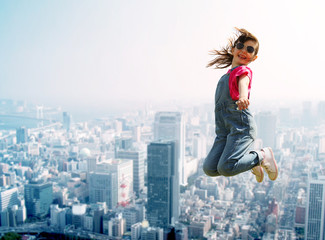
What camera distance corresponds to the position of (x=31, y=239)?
16.3ft

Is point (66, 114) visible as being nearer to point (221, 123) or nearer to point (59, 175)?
point (59, 175)

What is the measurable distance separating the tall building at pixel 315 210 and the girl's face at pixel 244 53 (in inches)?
175

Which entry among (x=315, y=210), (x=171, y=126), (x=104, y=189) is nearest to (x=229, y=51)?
(x=315, y=210)

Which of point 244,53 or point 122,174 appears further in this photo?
point 122,174

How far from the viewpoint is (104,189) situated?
6.75 metres

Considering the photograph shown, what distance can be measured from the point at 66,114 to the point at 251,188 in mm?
5650

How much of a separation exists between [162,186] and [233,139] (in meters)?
5.15

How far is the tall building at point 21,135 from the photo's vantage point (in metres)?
9.15

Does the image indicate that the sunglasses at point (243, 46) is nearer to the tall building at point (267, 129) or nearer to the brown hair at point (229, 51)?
the brown hair at point (229, 51)

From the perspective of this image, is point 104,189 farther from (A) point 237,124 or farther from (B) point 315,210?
(A) point 237,124

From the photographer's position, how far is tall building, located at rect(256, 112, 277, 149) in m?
6.74

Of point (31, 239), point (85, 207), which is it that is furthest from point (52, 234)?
point (85, 207)

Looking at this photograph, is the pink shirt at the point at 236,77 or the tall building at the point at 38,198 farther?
the tall building at the point at 38,198

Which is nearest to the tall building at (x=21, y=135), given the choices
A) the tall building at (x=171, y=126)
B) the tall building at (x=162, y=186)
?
the tall building at (x=171, y=126)
